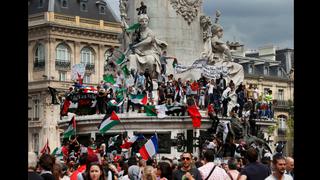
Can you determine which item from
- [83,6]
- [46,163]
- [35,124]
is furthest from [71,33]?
[46,163]

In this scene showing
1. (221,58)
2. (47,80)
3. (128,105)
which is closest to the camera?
(128,105)

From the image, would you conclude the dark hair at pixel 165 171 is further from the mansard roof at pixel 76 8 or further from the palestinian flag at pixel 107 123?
the mansard roof at pixel 76 8

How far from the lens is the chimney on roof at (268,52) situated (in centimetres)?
11984

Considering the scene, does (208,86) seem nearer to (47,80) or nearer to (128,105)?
(128,105)

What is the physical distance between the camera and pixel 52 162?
11.4 m

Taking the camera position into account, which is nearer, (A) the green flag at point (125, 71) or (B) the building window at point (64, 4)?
(A) the green flag at point (125, 71)

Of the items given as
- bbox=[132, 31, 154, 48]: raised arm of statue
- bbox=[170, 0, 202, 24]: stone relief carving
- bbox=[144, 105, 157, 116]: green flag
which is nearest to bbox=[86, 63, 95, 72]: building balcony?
bbox=[170, 0, 202, 24]: stone relief carving

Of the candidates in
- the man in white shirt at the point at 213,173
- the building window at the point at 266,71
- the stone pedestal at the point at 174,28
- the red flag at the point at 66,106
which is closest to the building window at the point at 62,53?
the building window at the point at 266,71

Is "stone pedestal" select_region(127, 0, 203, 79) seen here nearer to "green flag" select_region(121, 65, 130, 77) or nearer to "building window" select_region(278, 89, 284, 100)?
"green flag" select_region(121, 65, 130, 77)

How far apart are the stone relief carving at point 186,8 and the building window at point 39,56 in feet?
196
